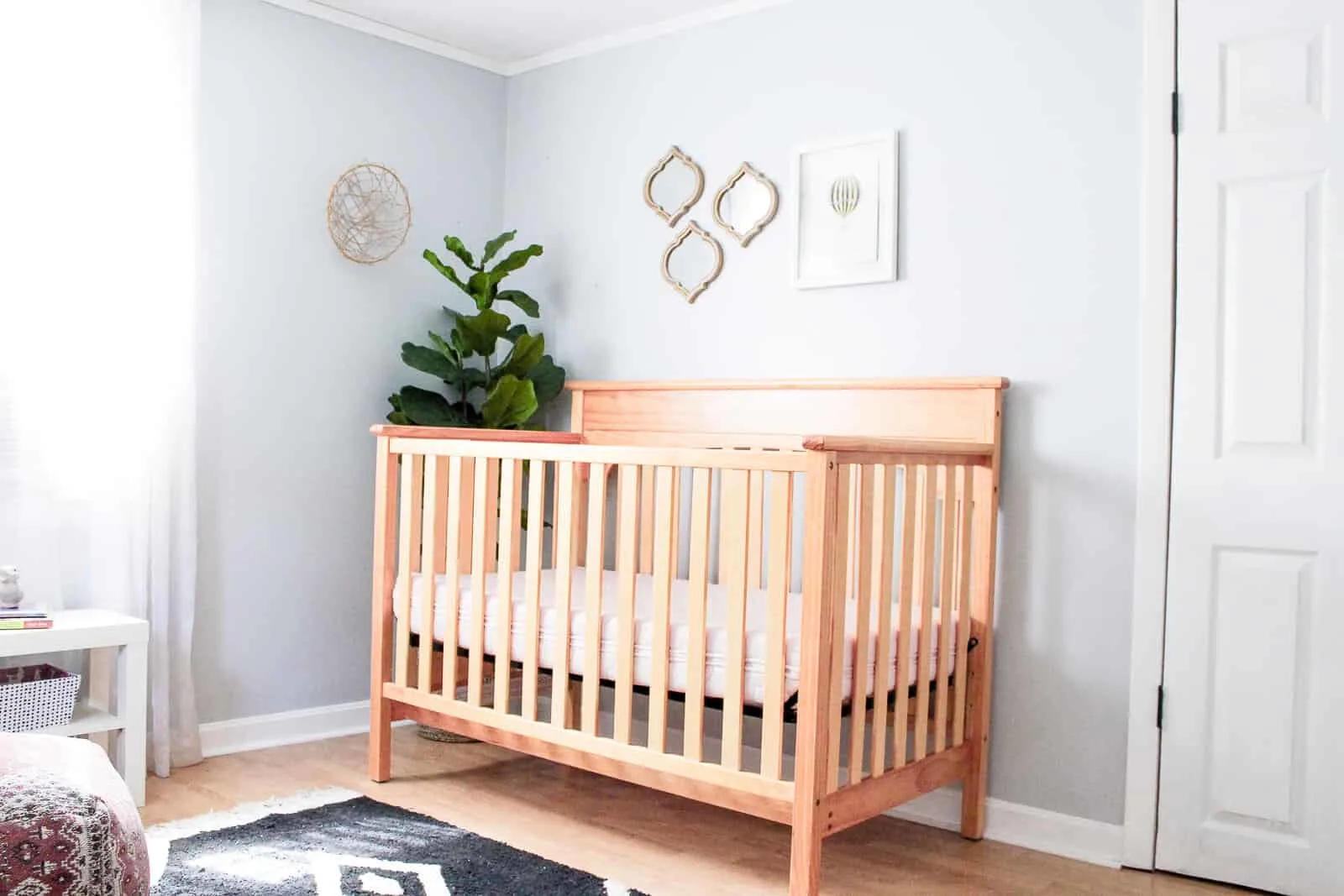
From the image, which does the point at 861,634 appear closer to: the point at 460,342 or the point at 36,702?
the point at 460,342

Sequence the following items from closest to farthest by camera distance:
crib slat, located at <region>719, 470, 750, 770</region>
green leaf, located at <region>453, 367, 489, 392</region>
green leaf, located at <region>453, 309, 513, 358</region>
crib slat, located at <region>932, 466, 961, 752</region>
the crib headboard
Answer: crib slat, located at <region>719, 470, 750, 770</region>
crib slat, located at <region>932, 466, 961, 752</region>
the crib headboard
green leaf, located at <region>453, 309, 513, 358</region>
green leaf, located at <region>453, 367, 489, 392</region>

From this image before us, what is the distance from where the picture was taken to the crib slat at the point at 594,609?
7.87ft

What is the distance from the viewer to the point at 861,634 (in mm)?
2154

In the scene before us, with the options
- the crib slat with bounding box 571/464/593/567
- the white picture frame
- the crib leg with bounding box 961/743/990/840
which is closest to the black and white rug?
the crib leg with bounding box 961/743/990/840

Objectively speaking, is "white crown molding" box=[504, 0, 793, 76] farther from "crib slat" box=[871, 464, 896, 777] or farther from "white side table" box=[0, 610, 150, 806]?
"white side table" box=[0, 610, 150, 806]

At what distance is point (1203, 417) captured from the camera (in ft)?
7.79

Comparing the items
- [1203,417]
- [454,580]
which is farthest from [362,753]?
[1203,417]

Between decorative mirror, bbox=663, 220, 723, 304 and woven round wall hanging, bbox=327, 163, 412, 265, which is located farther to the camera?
woven round wall hanging, bbox=327, 163, 412, 265

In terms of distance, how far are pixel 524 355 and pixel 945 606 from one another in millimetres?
1454

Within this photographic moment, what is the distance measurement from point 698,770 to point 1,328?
1822 mm

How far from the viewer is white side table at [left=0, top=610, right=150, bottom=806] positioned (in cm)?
256

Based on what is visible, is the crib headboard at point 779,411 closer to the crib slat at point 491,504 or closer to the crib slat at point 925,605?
the crib slat at point 925,605

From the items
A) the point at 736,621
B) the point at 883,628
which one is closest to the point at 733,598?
the point at 736,621

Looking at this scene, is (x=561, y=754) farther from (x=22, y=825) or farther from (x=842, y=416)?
(x=22, y=825)
